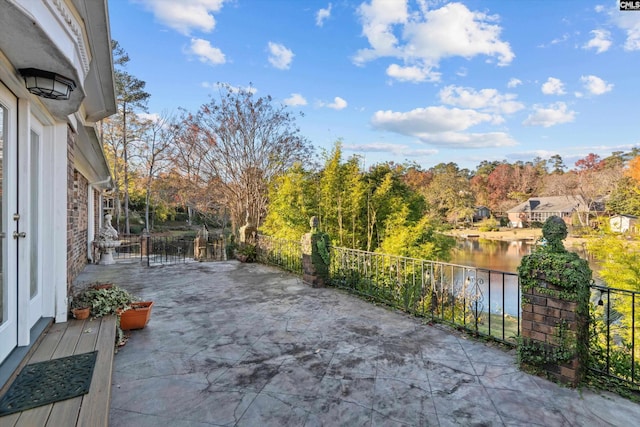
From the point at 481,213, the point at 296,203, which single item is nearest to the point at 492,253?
the point at 296,203

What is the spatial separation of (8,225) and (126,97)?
1876 cm

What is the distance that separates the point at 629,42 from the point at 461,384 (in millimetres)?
9613

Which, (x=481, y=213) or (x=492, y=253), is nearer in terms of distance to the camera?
(x=492, y=253)

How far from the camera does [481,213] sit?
3534cm

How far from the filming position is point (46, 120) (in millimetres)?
2639

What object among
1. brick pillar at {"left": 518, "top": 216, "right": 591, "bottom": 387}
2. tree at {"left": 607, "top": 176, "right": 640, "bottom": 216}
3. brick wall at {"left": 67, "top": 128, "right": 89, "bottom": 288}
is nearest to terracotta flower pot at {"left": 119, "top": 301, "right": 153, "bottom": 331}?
brick wall at {"left": 67, "top": 128, "right": 89, "bottom": 288}

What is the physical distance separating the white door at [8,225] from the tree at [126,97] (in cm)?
1712

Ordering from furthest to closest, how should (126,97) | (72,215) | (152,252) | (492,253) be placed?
(492,253) → (126,97) → (152,252) → (72,215)

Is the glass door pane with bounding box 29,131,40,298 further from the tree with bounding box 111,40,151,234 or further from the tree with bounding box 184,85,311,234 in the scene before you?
the tree with bounding box 111,40,151,234

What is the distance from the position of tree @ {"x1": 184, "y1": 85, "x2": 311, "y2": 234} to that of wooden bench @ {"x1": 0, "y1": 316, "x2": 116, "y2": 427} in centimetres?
767

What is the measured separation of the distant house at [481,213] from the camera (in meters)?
34.5

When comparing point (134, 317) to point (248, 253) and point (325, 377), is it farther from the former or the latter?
point (248, 253)

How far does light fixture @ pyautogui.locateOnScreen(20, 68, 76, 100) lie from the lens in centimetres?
185

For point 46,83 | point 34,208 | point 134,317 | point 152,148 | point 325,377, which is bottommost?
point 325,377
